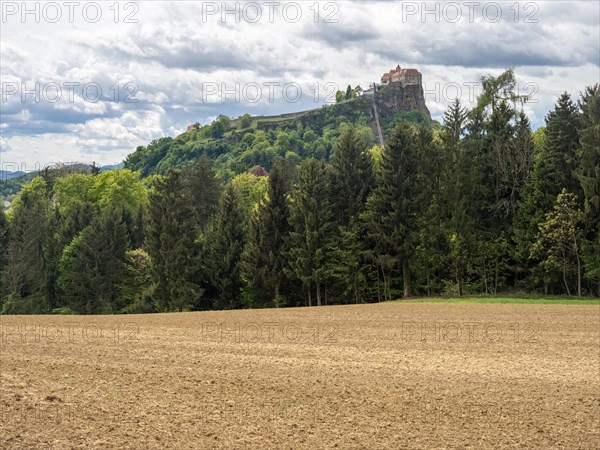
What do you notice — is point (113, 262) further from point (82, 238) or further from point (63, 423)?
point (63, 423)

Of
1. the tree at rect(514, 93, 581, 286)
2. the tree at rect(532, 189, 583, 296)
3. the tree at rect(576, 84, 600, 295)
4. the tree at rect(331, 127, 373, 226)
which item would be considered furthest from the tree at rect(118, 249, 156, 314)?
the tree at rect(576, 84, 600, 295)

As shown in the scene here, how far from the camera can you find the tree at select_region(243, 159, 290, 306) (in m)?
56.9

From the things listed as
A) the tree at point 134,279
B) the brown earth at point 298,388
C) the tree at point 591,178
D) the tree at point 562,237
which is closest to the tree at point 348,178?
the tree at point 562,237

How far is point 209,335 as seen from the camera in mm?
27219

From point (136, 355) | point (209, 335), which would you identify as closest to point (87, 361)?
point (136, 355)

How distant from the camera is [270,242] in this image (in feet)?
190

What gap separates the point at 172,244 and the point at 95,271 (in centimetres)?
1329

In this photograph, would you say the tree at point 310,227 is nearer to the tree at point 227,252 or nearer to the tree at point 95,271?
the tree at point 227,252

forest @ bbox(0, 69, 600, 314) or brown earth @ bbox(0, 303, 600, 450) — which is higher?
forest @ bbox(0, 69, 600, 314)

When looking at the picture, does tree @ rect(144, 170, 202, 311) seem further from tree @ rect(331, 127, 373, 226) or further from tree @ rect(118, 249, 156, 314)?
tree @ rect(331, 127, 373, 226)

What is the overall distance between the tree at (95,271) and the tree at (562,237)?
42.7 meters

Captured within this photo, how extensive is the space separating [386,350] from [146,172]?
18484 centimetres

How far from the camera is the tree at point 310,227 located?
55062 mm

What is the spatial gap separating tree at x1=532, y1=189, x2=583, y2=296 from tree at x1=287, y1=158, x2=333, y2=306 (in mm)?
17344
